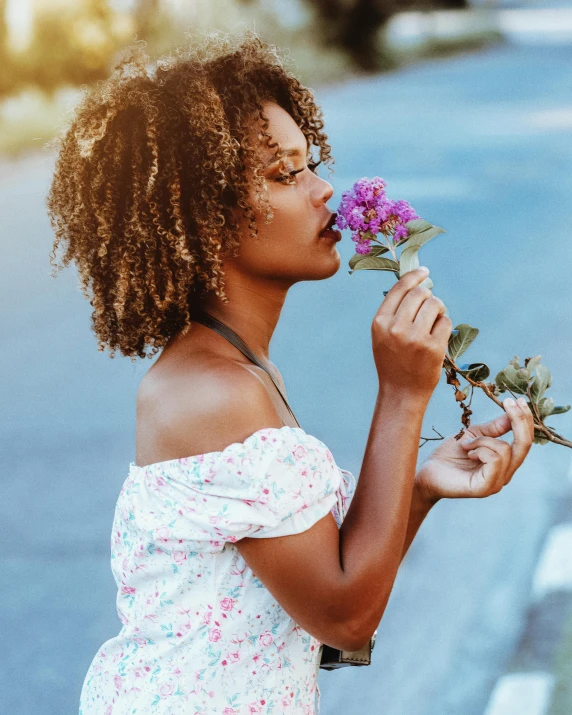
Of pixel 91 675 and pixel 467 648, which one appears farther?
pixel 467 648

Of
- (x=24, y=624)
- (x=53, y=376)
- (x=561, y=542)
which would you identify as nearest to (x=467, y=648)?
(x=561, y=542)

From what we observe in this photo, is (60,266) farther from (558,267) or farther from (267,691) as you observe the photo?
(558,267)

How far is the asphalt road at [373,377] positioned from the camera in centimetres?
324

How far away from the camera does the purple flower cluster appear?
53.9 inches

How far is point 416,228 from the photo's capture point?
1.37 meters

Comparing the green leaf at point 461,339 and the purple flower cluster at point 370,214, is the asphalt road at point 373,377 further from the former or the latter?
the purple flower cluster at point 370,214

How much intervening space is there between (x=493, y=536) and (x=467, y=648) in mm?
793

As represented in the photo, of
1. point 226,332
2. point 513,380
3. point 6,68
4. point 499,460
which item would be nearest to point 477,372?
point 513,380

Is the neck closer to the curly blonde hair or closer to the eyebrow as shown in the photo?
the curly blonde hair

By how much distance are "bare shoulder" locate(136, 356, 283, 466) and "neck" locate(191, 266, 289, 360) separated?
0.49ft

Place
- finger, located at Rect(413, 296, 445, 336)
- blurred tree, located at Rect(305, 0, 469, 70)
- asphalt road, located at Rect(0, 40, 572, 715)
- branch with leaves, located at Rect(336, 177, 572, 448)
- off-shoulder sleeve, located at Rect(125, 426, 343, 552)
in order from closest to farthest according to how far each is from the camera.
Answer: off-shoulder sleeve, located at Rect(125, 426, 343, 552) → finger, located at Rect(413, 296, 445, 336) → branch with leaves, located at Rect(336, 177, 572, 448) → asphalt road, located at Rect(0, 40, 572, 715) → blurred tree, located at Rect(305, 0, 469, 70)

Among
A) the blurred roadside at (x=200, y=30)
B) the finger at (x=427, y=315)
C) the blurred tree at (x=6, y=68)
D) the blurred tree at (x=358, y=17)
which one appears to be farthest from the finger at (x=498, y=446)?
the blurred tree at (x=358, y=17)

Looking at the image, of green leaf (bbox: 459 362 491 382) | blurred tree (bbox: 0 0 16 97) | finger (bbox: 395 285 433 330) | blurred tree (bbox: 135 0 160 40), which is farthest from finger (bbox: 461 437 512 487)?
blurred tree (bbox: 0 0 16 97)

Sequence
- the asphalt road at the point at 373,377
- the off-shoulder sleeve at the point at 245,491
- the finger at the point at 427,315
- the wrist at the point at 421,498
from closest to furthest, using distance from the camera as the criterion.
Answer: the off-shoulder sleeve at the point at 245,491, the finger at the point at 427,315, the wrist at the point at 421,498, the asphalt road at the point at 373,377
